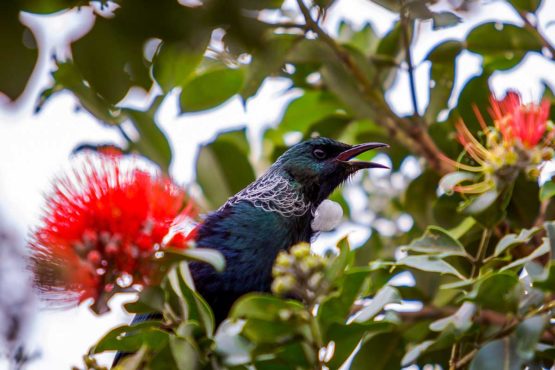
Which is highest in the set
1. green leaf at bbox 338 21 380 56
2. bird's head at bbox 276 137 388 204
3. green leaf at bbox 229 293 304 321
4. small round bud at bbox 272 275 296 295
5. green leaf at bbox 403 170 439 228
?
small round bud at bbox 272 275 296 295

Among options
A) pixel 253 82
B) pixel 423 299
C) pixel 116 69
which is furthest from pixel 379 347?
pixel 116 69

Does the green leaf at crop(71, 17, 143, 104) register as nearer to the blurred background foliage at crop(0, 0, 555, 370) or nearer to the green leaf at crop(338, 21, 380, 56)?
the blurred background foliage at crop(0, 0, 555, 370)

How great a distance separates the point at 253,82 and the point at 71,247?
1477 mm

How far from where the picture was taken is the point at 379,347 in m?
3.23

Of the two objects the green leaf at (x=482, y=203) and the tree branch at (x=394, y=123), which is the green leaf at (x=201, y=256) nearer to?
the green leaf at (x=482, y=203)

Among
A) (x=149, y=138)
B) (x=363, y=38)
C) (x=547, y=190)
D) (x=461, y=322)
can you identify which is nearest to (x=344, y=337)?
(x=461, y=322)

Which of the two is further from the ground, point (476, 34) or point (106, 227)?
point (106, 227)

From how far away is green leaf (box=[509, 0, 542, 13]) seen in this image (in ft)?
12.1

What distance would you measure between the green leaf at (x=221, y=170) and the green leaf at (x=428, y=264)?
142 cm

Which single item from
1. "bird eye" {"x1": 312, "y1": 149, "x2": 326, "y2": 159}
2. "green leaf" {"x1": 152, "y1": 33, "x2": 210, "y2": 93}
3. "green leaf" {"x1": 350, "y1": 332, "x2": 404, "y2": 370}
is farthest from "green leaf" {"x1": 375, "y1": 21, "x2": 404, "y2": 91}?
"green leaf" {"x1": 350, "y1": 332, "x2": 404, "y2": 370}

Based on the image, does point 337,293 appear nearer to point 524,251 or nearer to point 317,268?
point 317,268

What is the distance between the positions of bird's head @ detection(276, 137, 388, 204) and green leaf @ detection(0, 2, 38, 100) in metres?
2.59

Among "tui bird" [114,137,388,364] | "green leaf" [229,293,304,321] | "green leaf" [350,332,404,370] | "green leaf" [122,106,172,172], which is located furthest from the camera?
"tui bird" [114,137,388,364]

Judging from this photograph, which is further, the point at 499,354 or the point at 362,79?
the point at 362,79
